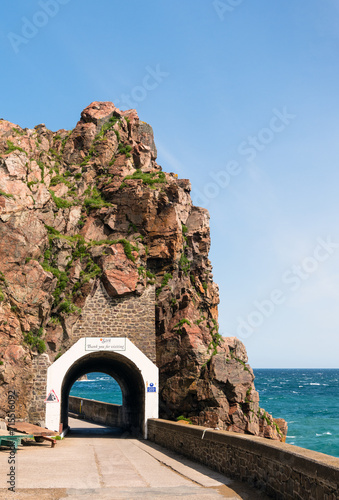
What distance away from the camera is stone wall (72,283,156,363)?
24.8 metres

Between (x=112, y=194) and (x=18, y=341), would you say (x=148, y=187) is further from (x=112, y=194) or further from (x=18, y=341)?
(x=18, y=341)

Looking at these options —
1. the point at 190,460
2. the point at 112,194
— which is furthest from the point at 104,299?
the point at 190,460

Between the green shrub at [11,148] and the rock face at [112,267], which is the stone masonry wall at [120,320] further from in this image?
the green shrub at [11,148]

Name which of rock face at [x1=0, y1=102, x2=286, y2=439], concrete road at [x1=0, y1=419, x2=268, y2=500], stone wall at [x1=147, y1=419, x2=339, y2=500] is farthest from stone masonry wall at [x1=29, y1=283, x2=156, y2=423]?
stone wall at [x1=147, y1=419, x2=339, y2=500]

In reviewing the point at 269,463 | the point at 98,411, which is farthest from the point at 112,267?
the point at 98,411

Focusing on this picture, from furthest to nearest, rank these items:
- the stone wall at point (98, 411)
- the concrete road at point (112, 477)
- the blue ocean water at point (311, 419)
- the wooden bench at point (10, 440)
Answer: the blue ocean water at point (311, 419), the stone wall at point (98, 411), the wooden bench at point (10, 440), the concrete road at point (112, 477)

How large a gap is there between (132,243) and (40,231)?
548 cm

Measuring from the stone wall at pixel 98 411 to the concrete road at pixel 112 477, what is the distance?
17.2 m

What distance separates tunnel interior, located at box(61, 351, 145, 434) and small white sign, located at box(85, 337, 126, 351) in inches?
22.3

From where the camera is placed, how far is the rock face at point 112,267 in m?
23.6

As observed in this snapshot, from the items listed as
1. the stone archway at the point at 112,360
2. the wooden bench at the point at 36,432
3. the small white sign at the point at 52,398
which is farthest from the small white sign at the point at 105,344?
the wooden bench at the point at 36,432

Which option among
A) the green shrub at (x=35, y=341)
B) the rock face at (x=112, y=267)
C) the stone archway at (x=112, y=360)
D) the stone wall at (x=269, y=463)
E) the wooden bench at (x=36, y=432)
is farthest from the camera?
the rock face at (x=112, y=267)

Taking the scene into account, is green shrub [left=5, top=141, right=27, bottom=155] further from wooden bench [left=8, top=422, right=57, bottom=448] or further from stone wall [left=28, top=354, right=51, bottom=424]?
wooden bench [left=8, top=422, right=57, bottom=448]

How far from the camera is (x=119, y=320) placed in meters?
25.2
